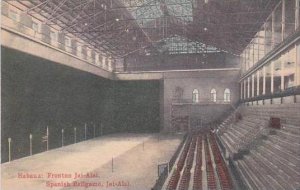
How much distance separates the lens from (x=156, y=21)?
29484mm

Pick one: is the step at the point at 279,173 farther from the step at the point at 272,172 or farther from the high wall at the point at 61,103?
the high wall at the point at 61,103

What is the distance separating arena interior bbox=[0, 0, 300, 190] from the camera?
1339cm

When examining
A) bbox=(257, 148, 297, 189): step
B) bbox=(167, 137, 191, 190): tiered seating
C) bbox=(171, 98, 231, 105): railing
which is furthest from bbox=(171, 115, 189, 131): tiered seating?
bbox=(257, 148, 297, 189): step

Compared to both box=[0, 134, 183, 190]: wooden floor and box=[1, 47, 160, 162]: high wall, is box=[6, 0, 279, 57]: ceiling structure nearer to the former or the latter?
box=[1, 47, 160, 162]: high wall

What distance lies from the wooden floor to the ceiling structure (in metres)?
8.14

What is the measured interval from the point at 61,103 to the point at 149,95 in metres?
13.8

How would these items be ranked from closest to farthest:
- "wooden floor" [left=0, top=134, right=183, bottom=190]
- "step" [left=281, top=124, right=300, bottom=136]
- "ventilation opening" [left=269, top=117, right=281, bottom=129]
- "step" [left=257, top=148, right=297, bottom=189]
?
"step" [left=257, top=148, right=297, bottom=189], "step" [left=281, top=124, right=300, bottom=136], "wooden floor" [left=0, top=134, right=183, bottom=190], "ventilation opening" [left=269, top=117, right=281, bottom=129]

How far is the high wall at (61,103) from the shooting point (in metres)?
18.3

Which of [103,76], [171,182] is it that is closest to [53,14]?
[103,76]

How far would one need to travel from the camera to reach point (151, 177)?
14039mm

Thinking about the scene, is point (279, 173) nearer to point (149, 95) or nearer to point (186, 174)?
point (186, 174)

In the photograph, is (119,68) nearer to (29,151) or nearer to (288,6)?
(29,151)

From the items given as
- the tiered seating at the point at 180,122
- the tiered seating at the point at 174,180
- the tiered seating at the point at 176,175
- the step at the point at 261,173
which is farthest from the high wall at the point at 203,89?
the tiered seating at the point at 174,180

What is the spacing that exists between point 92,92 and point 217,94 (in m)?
12.4
